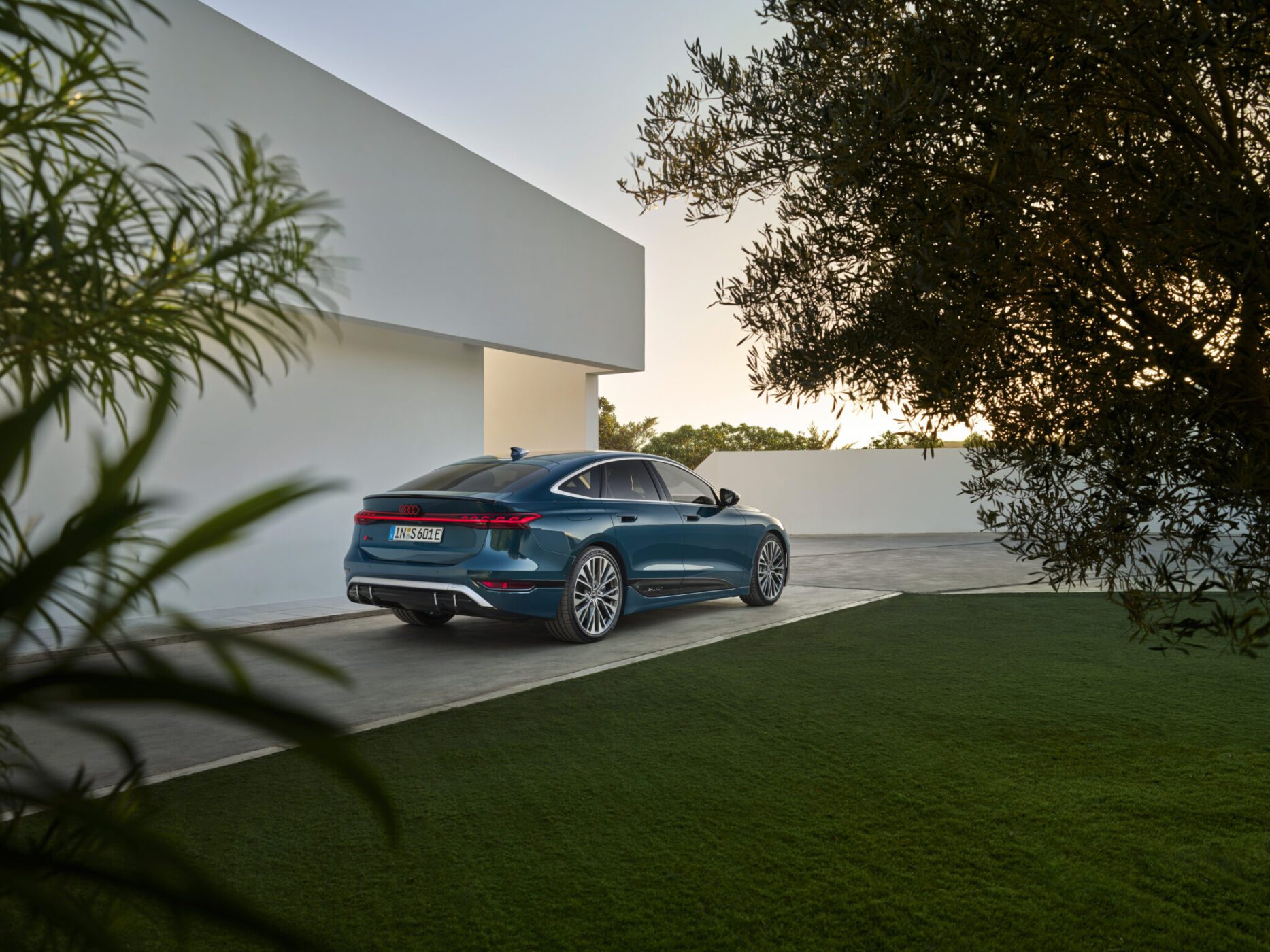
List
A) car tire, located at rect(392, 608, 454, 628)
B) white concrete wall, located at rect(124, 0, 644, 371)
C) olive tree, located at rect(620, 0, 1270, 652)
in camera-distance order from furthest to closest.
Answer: car tire, located at rect(392, 608, 454, 628)
white concrete wall, located at rect(124, 0, 644, 371)
olive tree, located at rect(620, 0, 1270, 652)

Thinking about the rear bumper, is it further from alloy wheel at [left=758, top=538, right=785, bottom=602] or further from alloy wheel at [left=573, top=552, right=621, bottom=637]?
alloy wheel at [left=758, top=538, right=785, bottom=602]

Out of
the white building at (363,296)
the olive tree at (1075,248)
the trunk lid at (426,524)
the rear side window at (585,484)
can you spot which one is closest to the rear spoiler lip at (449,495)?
the trunk lid at (426,524)

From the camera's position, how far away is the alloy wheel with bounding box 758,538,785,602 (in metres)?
10.9

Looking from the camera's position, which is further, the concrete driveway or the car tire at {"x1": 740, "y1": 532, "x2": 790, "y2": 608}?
the car tire at {"x1": 740, "y1": 532, "x2": 790, "y2": 608}

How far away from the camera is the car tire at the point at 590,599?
27.3 ft

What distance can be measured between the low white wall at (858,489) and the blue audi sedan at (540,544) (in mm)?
18404

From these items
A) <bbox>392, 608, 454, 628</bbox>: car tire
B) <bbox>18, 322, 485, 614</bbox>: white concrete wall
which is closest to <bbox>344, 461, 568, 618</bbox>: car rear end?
<bbox>392, 608, 454, 628</bbox>: car tire

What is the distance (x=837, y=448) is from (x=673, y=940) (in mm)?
26663

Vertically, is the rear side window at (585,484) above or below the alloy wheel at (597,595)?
above

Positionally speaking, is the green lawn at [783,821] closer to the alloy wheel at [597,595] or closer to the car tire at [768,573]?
the alloy wheel at [597,595]

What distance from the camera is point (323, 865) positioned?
351 cm

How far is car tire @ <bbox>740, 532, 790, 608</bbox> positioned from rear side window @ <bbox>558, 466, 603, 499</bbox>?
2540 mm

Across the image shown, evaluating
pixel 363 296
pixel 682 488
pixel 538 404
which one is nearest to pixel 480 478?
pixel 682 488

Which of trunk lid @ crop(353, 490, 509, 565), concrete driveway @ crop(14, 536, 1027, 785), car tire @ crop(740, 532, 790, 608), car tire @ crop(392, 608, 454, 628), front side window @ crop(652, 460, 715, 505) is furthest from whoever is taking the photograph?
car tire @ crop(740, 532, 790, 608)
